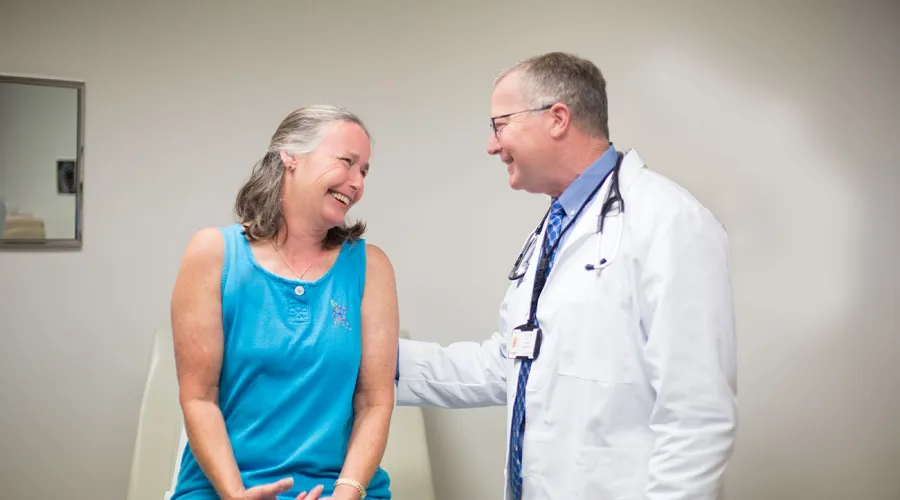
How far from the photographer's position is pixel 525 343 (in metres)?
1.71

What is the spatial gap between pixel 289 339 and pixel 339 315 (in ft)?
0.38

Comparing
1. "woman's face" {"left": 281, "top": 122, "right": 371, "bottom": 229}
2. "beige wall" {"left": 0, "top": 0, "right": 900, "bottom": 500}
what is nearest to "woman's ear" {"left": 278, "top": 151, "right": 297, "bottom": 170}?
"woman's face" {"left": 281, "top": 122, "right": 371, "bottom": 229}

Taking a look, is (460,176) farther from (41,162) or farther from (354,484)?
(354,484)

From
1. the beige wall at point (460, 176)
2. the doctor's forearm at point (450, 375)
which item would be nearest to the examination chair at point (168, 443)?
the beige wall at point (460, 176)

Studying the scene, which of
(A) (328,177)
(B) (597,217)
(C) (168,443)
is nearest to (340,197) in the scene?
(A) (328,177)

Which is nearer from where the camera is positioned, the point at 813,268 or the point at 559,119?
the point at 559,119

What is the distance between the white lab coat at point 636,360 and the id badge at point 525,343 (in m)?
0.02

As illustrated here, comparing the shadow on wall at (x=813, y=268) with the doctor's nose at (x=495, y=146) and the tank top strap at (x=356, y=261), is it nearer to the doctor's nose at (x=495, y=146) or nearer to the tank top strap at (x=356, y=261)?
the doctor's nose at (x=495, y=146)

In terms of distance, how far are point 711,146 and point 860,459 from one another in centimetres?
117

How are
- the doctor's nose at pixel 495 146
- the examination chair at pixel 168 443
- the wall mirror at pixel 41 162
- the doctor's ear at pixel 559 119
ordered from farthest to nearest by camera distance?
the wall mirror at pixel 41 162, the examination chair at pixel 168 443, the doctor's nose at pixel 495 146, the doctor's ear at pixel 559 119

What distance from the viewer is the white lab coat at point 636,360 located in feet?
4.86

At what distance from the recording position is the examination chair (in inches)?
90.4

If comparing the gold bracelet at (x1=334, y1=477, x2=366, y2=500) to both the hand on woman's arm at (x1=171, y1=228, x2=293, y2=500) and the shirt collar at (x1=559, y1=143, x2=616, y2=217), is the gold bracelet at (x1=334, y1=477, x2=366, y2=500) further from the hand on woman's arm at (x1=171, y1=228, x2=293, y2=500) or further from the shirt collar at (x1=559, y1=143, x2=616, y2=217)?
the shirt collar at (x1=559, y1=143, x2=616, y2=217)

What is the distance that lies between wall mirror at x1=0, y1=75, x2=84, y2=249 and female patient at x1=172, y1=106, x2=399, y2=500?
1.16 metres
